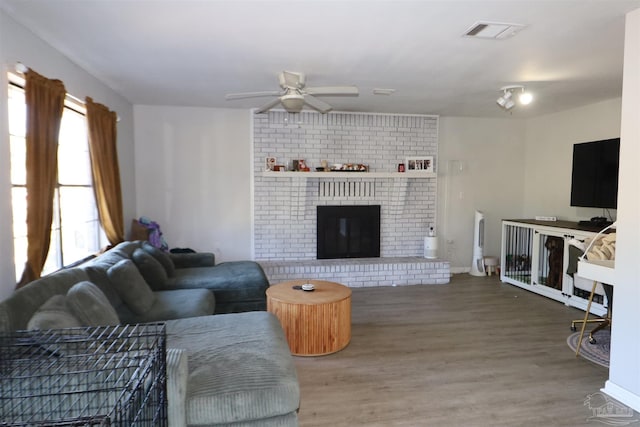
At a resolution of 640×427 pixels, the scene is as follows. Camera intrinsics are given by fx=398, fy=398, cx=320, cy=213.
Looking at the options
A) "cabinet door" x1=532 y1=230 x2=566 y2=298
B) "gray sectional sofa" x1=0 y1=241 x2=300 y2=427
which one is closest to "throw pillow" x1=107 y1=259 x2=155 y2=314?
"gray sectional sofa" x1=0 y1=241 x2=300 y2=427

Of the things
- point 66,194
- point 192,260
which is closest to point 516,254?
point 192,260

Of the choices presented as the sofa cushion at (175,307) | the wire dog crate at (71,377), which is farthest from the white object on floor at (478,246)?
the wire dog crate at (71,377)

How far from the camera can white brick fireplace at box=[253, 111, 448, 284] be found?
5.68 metres

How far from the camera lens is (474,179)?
6.34m

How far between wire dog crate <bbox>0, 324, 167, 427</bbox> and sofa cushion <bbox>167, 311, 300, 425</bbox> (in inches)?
8.2

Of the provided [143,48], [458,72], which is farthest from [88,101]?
[458,72]

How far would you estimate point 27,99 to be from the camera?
2.56 metres

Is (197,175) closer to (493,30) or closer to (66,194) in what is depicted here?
(66,194)

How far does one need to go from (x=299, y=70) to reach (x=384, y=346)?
2.58 m

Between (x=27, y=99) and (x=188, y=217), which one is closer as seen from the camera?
(x=27, y=99)

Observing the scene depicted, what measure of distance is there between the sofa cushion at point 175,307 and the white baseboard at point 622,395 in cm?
292

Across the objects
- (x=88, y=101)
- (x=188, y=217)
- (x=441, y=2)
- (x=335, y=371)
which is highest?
(x=441, y=2)

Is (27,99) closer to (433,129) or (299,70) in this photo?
(299,70)

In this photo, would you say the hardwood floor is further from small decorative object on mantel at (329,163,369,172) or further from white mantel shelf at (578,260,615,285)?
small decorative object on mantel at (329,163,369,172)
